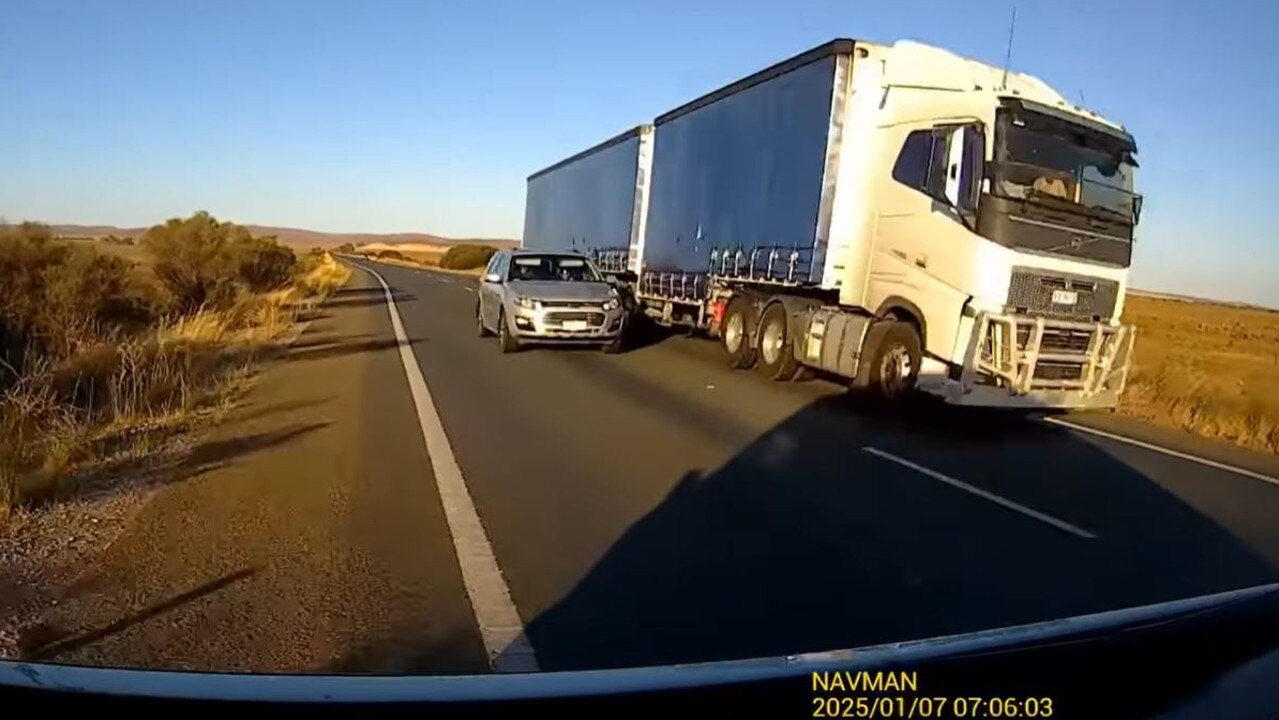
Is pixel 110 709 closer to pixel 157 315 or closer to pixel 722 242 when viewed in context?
pixel 722 242

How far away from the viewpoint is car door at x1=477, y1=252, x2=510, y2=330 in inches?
739

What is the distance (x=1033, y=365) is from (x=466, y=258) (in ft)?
323

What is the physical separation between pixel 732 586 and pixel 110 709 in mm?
3893

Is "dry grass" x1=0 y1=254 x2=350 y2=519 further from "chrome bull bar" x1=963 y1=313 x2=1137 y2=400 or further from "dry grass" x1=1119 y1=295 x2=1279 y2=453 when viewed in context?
"dry grass" x1=1119 y1=295 x2=1279 y2=453

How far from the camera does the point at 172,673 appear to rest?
2.26 metres

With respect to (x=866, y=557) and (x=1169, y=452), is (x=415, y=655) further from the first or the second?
(x=1169, y=452)

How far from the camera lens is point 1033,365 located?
1173 centimetres

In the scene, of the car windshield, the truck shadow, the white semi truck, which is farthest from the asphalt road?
the car windshield

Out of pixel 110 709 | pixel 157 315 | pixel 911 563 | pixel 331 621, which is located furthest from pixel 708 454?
pixel 157 315

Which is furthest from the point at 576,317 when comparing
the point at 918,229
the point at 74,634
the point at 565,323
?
the point at 74,634

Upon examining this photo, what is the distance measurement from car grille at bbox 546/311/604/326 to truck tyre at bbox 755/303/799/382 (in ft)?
9.12

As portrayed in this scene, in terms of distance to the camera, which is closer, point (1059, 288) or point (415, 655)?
point (415, 655)

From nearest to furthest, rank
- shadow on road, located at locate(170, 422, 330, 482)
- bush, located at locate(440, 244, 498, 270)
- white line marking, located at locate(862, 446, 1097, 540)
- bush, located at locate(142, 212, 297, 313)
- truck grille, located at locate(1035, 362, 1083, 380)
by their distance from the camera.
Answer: white line marking, located at locate(862, 446, 1097, 540) < shadow on road, located at locate(170, 422, 330, 482) < truck grille, located at locate(1035, 362, 1083, 380) < bush, located at locate(142, 212, 297, 313) < bush, located at locate(440, 244, 498, 270)

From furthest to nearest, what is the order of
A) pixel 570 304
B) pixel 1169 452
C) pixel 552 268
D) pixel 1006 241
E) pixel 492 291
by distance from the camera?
1. pixel 492 291
2. pixel 552 268
3. pixel 570 304
4. pixel 1169 452
5. pixel 1006 241
